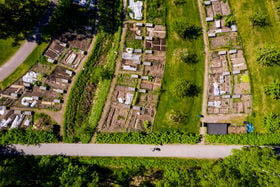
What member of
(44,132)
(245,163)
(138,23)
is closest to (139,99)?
(138,23)

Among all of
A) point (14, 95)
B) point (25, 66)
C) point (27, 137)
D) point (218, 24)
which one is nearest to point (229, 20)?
point (218, 24)

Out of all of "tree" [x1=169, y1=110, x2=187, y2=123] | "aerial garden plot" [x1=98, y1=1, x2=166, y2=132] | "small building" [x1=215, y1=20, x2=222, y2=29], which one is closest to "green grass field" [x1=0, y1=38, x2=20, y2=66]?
"aerial garden plot" [x1=98, y1=1, x2=166, y2=132]

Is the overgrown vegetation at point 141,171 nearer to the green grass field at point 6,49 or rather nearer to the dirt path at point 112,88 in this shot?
the dirt path at point 112,88

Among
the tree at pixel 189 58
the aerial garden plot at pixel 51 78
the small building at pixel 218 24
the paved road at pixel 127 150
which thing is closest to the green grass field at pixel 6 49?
the aerial garden plot at pixel 51 78

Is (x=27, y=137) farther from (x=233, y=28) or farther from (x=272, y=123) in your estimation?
(x=272, y=123)

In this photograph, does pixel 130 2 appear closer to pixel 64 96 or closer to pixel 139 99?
pixel 139 99

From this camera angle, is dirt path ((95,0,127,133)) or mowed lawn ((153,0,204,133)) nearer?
dirt path ((95,0,127,133))

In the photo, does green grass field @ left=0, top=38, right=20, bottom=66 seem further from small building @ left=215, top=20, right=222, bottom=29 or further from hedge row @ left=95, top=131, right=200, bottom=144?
small building @ left=215, top=20, right=222, bottom=29

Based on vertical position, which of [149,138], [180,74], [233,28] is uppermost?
[233,28]
